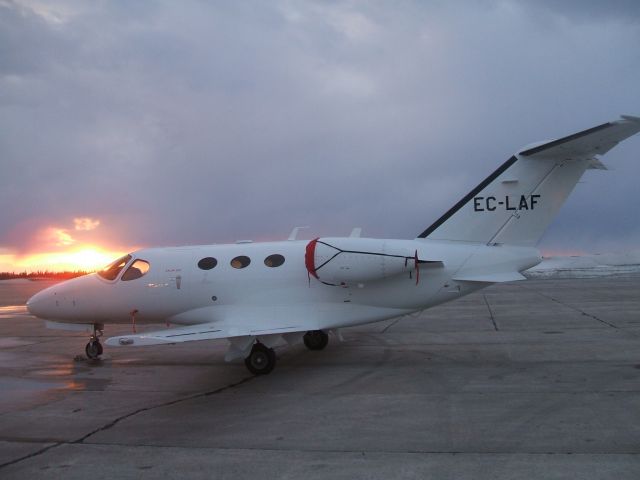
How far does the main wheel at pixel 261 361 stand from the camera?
1110cm

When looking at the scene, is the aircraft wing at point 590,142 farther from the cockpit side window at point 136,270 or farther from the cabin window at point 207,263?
the cockpit side window at point 136,270

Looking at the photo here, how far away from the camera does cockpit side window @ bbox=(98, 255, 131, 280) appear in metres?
13.2

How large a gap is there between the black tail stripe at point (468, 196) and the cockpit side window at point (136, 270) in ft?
A: 20.4

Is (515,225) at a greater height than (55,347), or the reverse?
(515,225)

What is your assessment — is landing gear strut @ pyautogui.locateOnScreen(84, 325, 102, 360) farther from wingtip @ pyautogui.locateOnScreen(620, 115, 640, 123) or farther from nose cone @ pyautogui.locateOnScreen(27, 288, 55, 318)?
wingtip @ pyautogui.locateOnScreen(620, 115, 640, 123)

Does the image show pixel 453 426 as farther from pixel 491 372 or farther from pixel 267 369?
pixel 267 369

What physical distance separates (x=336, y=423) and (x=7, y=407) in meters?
5.45

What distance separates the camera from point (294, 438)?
22.7ft

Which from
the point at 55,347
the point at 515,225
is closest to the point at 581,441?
the point at 515,225

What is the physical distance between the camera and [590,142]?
34.1 ft

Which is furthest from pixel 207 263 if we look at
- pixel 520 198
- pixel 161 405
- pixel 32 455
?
pixel 520 198

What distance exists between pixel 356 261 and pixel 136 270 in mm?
5232

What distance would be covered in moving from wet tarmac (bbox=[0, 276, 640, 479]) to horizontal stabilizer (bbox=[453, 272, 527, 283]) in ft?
5.50

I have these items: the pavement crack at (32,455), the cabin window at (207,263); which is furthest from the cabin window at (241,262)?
the pavement crack at (32,455)
